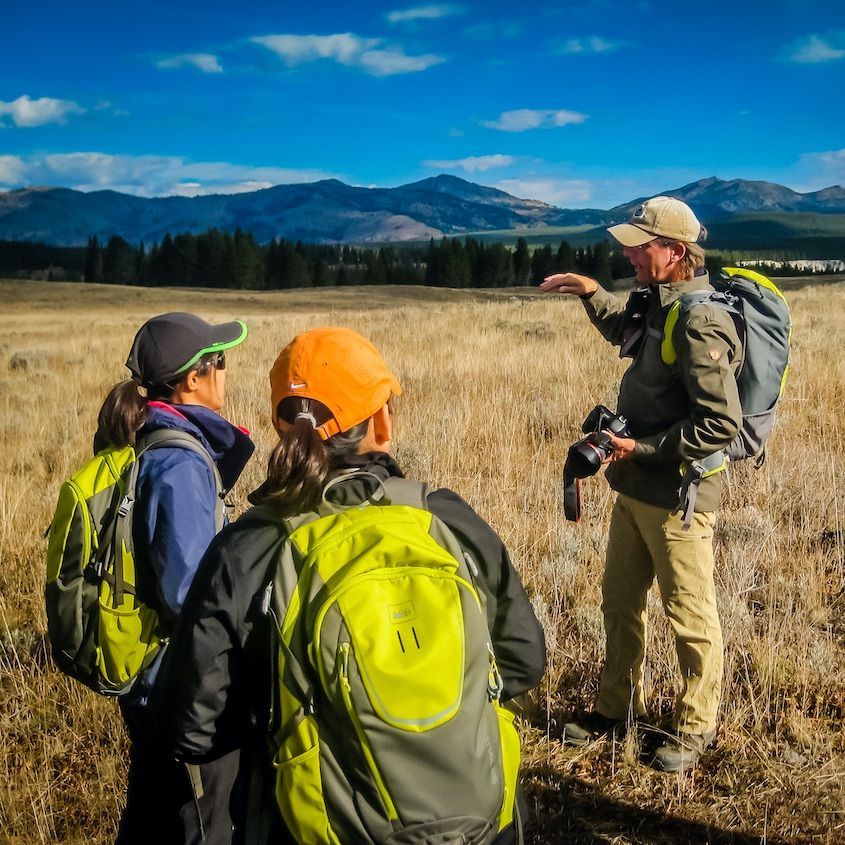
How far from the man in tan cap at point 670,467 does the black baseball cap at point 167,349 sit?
1.55 m

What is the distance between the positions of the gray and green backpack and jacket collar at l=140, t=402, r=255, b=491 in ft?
5.18

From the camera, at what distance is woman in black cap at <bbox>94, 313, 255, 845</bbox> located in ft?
6.41

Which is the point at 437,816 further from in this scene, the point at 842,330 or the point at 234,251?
the point at 234,251

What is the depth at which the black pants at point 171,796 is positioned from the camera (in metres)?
1.88

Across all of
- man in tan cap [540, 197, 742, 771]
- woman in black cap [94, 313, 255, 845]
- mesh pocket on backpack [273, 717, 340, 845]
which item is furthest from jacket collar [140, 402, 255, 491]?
man in tan cap [540, 197, 742, 771]

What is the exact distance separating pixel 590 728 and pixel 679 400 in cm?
147

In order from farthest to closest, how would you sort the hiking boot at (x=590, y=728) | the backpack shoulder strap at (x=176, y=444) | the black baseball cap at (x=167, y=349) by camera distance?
1. the hiking boot at (x=590, y=728)
2. the black baseball cap at (x=167, y=349)
3. the backpack shoulder strap at (x=176, y=444)

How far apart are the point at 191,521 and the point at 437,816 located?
3.50ft

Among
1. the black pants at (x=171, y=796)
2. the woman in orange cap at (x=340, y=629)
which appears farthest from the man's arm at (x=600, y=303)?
the black pants at (x=171, y=796)

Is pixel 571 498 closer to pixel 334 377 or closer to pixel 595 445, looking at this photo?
pixel 595 445

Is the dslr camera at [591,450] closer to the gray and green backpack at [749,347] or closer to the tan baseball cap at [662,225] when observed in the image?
the gray and green backpack at [749,347]

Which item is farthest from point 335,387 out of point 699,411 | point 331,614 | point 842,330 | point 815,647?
point 842,330

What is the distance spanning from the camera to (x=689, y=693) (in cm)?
298

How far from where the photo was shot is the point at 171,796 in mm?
2027
